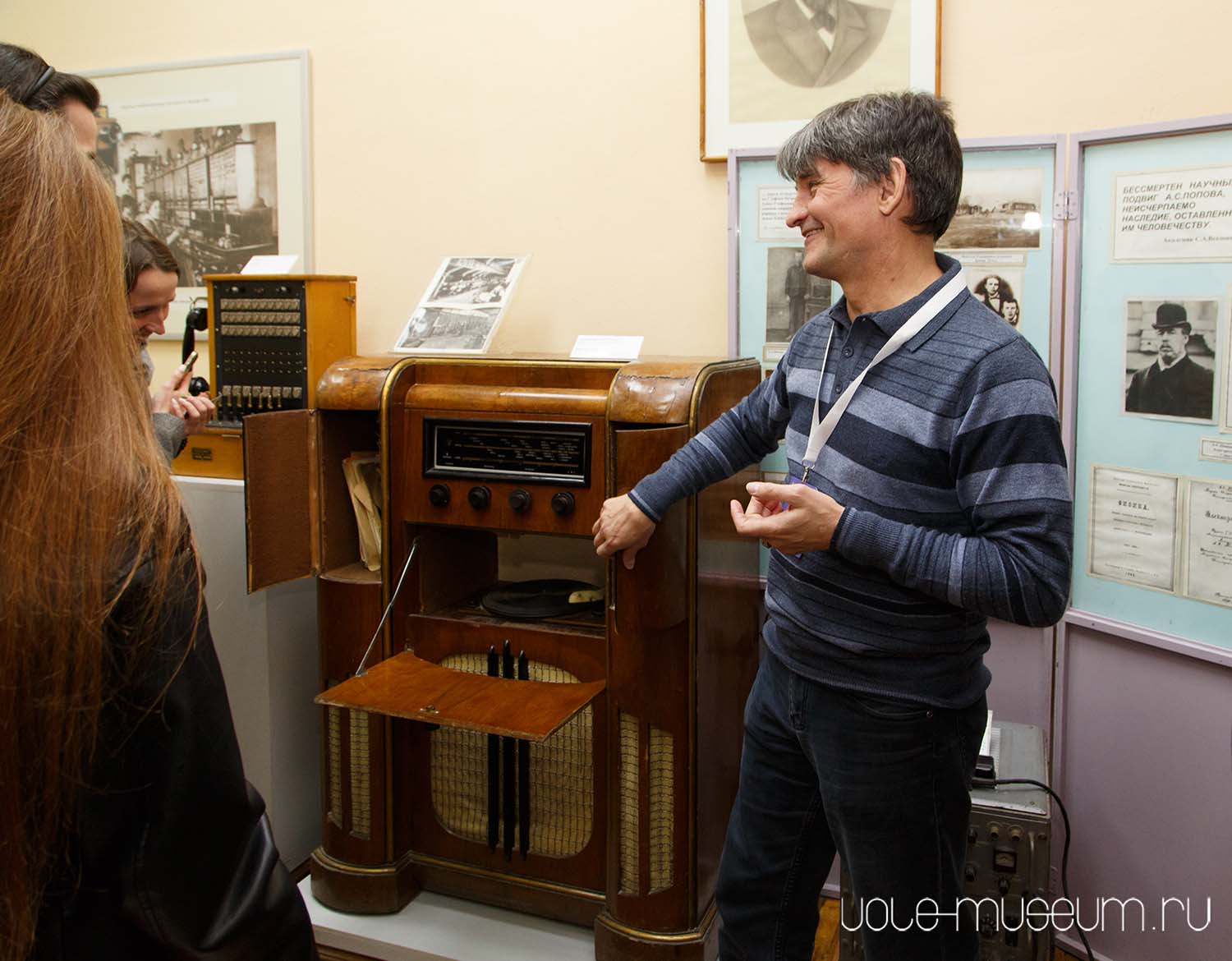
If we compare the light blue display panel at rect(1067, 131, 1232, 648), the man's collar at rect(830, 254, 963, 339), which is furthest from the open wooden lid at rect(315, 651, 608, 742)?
the light blue display panel at rect(1067, 131, 1232, 648)

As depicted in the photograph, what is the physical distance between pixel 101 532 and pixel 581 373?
1.56 m

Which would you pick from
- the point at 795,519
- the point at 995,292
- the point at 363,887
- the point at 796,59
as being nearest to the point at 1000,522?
the point at 795,519

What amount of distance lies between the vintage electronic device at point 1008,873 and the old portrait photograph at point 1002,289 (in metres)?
1.00

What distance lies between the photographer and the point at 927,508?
1604 mm

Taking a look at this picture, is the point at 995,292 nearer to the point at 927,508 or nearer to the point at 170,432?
the point at 927,508

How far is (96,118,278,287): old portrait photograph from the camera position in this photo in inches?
125

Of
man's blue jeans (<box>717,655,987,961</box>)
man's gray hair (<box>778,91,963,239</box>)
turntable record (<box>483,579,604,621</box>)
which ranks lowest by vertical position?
man's blue jeans (<box>717,655,987,961</box>)

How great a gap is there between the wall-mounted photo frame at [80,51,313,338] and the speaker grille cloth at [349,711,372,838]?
1.39 meters

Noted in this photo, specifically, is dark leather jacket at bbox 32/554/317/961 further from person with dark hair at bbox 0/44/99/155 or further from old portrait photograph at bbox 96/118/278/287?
old portrait photograph at bbox 96/118/278/287

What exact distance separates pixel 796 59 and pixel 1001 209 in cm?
62

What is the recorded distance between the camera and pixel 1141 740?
2328 millimetres

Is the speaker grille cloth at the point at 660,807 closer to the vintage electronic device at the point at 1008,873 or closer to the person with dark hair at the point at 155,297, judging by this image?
the vintage electronic device at the point at 1008,873

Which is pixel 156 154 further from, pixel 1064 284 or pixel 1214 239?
pixel 1214 239

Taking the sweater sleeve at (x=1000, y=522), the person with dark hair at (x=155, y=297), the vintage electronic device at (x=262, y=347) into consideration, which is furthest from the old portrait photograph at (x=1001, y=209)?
the person with dark hair at (x=155, y=297)
